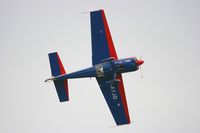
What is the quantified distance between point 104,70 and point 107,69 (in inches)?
13.0

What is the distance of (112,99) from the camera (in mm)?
42562

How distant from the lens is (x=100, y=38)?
41.7 metres

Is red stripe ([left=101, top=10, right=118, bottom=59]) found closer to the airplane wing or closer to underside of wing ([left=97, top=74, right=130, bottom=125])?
the airplane wing

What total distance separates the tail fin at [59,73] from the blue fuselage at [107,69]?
605 mm

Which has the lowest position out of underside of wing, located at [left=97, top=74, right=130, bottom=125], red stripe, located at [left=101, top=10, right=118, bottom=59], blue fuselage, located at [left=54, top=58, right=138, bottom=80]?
underside of wing, located at [left=97, top=74, right=130, bottom=125]

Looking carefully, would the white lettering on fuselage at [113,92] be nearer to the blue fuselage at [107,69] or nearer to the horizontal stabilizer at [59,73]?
the blue fuselage at [107,69]

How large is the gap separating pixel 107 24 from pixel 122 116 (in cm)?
994

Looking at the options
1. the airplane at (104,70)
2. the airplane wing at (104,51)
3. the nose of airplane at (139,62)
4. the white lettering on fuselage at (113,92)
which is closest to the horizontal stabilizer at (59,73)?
the airplane at (104,70)

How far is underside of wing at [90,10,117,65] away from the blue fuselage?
1343 mm

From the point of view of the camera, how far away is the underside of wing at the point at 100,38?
41469mm

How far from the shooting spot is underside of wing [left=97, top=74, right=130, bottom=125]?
A: 41991 mm

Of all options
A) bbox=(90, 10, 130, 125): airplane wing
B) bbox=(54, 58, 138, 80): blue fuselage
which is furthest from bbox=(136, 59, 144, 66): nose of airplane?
bbox=(90, 10, 130, 125): airplane wing

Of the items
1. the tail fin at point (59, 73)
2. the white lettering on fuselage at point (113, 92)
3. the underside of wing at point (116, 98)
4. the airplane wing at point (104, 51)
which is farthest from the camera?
the white lettering on fuselage at point (113, 92)

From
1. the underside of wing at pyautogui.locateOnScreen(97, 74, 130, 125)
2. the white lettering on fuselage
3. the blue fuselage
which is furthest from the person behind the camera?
the white lettering on fuselage
